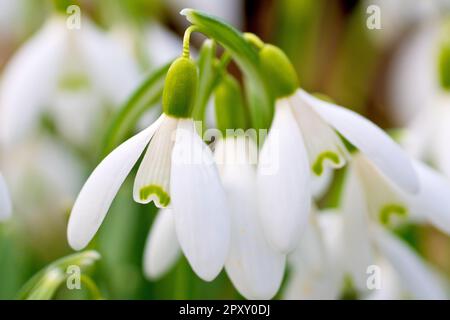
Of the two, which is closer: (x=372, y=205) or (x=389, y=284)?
(x=372, y=205)

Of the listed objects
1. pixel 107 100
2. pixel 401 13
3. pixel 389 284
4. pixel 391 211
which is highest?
pixel 401 13

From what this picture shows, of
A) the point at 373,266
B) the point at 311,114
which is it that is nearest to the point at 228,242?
the point at 311,114

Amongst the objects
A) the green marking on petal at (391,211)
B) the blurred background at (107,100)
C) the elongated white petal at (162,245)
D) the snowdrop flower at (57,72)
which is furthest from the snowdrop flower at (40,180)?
the green marking on petal at (391,211)

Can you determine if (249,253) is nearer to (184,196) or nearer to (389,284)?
(184,196)

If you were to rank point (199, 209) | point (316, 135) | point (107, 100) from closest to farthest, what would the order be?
point (199, 209)
point (316, 135)
point (107, 100)

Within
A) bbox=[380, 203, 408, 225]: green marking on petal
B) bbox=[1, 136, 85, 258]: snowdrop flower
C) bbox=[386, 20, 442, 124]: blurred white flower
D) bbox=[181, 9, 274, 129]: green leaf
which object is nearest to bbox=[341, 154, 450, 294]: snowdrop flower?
bbox=[380, 203, 408, 225]: green marking on petal

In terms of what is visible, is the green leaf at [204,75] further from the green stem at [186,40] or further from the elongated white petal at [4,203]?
the elongated white petal at [4,203]

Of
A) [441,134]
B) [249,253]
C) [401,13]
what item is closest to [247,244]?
[249,253]
